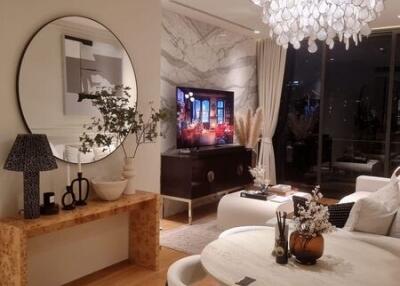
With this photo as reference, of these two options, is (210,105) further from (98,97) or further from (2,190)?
(2,190)

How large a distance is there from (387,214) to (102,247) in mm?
2282

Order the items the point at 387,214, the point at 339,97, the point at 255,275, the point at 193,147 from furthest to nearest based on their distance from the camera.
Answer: the point at 339,97
the point at 193,147
the point at 387,214
the point at 255,275

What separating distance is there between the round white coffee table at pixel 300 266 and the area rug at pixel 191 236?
70.1 inches

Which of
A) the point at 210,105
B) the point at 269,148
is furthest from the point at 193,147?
the point at 269,148

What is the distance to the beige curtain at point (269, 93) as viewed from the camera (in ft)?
21.1

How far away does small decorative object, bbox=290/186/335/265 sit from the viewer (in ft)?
5.97

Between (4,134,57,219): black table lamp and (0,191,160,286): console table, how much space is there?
110mm

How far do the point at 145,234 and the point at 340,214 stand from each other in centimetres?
165

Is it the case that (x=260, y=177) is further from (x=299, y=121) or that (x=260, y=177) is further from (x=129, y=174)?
(x=299, y=121)

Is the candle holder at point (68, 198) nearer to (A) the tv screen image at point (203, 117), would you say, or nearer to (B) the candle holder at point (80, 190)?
(B) the candle holder at point (80, 190)

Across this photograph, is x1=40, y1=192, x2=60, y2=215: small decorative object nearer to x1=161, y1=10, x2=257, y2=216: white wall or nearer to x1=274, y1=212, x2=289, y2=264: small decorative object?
x1=274, y1=212, x2=289, y2=264: small decorative object

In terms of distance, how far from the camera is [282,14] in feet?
8.84

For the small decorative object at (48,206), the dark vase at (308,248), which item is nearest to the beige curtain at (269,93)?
the small decorative object at (48,206)

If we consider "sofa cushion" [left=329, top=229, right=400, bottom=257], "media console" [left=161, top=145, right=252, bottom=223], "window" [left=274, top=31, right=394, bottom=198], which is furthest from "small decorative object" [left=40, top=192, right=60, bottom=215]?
"window" [left=274, top=31, right=394, bottom=198]
